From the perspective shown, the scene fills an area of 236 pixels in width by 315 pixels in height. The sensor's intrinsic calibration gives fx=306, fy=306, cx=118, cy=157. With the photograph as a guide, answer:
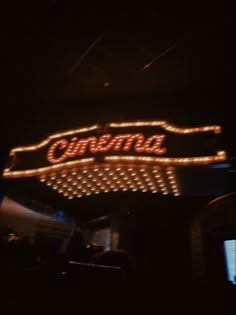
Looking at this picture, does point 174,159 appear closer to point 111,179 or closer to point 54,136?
point 111,179

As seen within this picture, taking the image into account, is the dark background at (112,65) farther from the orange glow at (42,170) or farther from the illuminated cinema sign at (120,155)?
the orange glow at (42,170)

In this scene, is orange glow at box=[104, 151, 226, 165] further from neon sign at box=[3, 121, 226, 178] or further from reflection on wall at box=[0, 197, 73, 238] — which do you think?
reflection on wall at box=[0, 197, 73, 238]

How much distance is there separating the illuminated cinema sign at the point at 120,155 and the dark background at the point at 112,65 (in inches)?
61.9

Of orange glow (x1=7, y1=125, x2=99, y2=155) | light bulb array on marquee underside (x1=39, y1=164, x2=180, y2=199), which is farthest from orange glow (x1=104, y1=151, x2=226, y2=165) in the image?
orange glow (x1=7, y1=125, x2=99, y2=155)

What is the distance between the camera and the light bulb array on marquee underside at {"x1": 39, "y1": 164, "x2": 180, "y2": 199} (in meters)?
7.09

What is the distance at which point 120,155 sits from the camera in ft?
22.6

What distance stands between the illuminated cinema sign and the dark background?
61.9 inches

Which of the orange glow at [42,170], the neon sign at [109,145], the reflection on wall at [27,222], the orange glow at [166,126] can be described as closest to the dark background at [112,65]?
the orange glow at [166,126]

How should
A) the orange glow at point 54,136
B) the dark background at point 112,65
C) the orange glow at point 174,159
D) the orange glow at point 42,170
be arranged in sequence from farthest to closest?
1. the orange glow at point 54,136
2. the orange glow at point 42,170
3. the orange glow at point 174,159
4. the dark background at point 112,65

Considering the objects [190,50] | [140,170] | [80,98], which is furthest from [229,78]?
[80,98]

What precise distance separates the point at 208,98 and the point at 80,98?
11.9 feet

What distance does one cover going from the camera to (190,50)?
23.2 feet

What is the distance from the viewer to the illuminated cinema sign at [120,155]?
673 centimetres

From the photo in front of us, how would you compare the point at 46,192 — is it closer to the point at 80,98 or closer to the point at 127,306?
the point at 80,98
